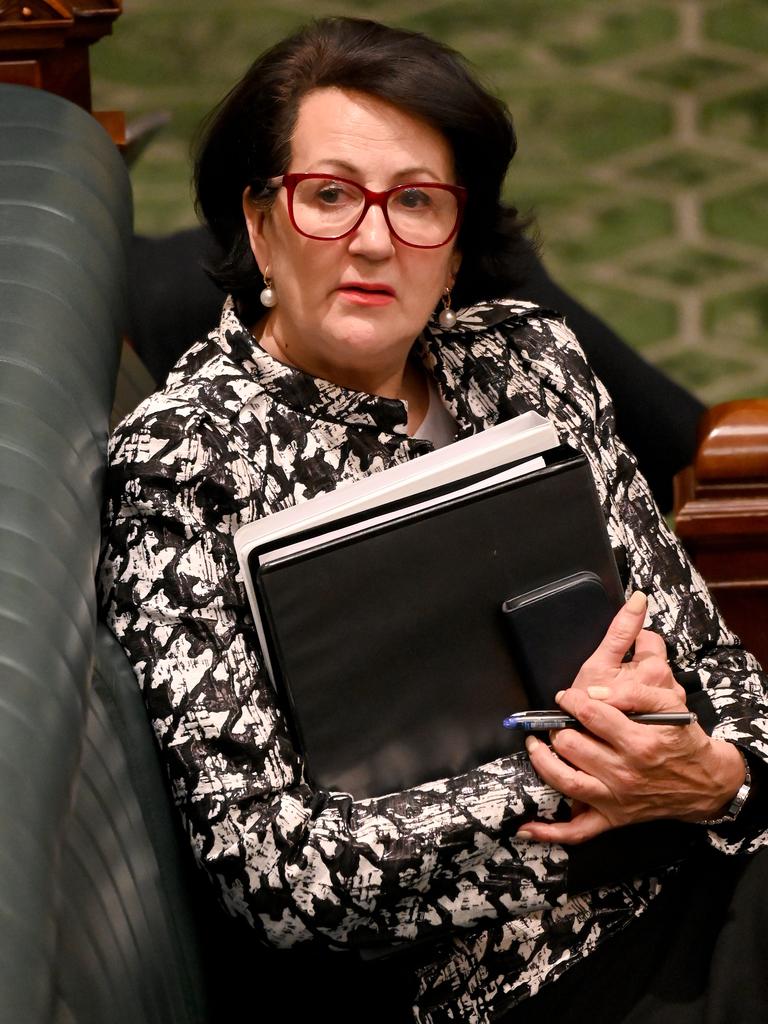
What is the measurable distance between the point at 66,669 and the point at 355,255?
0.64 metres

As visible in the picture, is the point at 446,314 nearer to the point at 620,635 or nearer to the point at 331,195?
the point at 331,195

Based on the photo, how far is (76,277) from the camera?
4.32ft

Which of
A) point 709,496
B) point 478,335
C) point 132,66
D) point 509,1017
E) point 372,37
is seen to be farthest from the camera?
point 132,66

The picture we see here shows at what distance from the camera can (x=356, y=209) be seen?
142 cm

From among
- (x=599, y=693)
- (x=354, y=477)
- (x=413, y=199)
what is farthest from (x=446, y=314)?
(x=599, y=693)

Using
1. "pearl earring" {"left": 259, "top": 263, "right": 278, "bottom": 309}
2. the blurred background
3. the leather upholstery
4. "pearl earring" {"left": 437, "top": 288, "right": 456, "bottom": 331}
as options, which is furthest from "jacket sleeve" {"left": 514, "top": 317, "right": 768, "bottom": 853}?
the blurred background

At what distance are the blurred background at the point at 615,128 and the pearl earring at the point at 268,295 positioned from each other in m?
1.85

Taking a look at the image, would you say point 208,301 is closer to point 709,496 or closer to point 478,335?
point 478,335

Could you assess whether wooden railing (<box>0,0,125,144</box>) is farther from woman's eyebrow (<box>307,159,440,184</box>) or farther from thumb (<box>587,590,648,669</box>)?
thumb (<box>587,590,648,669</box>)

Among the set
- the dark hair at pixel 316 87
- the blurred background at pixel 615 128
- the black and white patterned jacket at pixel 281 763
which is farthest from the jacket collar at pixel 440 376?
the blurred background at pixel 615 128

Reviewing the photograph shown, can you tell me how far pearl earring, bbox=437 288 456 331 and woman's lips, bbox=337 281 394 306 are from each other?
0.17m

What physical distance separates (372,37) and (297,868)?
2.84 feet

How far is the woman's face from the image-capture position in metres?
1.42

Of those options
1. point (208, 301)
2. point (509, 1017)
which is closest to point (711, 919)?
point (509, 1017)
